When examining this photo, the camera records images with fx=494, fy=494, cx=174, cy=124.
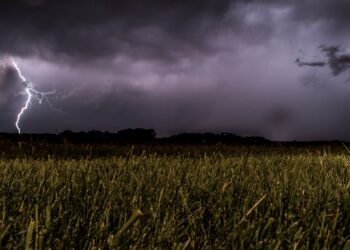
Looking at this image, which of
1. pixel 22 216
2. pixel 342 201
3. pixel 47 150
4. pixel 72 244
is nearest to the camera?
pixel 72 244

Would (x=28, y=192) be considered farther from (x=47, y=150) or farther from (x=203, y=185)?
(x=47, y=150)

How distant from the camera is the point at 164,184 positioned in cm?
329

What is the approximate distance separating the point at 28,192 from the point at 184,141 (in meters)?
10.2

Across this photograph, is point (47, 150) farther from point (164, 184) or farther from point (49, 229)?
point (49, 229)

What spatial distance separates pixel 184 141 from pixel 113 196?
1026 centimetres

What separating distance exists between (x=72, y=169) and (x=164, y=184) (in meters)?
1.19

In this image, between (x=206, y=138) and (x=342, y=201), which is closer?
(x=342, y=201)

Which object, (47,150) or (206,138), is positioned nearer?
(47,150)

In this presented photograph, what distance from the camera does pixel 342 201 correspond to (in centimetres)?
283

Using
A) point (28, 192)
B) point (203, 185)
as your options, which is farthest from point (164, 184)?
point (28, 192)

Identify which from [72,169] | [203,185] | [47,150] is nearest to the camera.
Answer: [203,185]

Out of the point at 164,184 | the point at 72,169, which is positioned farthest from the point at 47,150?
the point at 164,184

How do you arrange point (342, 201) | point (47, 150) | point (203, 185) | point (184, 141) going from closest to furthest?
point (342, 201), point (203, 185), point (47, 150), point (184, 141)

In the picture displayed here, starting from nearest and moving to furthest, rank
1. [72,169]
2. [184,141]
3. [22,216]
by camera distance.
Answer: [22,216]
[72,169]
[184,141]
